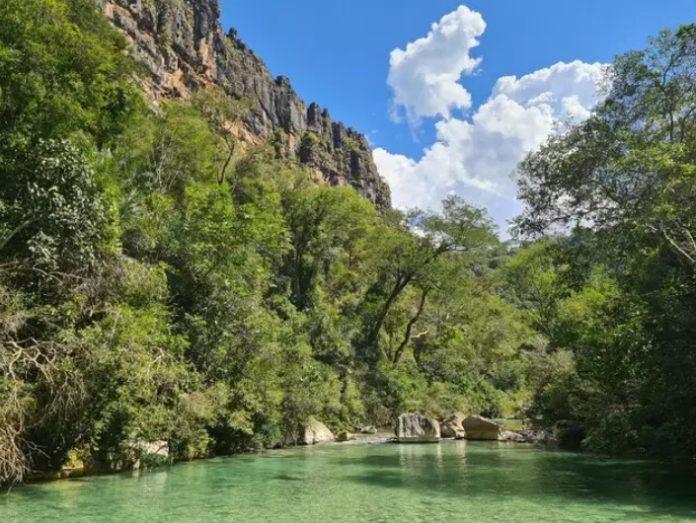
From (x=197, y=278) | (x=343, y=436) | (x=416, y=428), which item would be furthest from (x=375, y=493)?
(x=416, y=428)

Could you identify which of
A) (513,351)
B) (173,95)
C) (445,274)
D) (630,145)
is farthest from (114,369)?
(173,95)

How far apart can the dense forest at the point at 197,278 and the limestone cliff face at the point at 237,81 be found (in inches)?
950

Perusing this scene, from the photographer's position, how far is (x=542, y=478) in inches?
550

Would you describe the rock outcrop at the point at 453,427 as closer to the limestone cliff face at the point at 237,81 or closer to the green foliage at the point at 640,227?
the green foliage at the point at 640,227

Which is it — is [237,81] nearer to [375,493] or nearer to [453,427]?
[453,427]

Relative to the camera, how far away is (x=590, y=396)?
69.6 feet

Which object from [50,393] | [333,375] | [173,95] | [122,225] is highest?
[173,95]

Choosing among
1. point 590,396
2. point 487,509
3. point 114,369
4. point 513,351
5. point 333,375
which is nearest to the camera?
point 487,509

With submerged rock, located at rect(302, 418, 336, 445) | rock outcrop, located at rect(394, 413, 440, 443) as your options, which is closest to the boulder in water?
rock outcrop, located at rect(394, 413, 440, 443)

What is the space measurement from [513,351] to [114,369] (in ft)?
127

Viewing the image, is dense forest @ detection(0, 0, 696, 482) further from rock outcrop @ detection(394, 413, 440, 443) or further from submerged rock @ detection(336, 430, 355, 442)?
rock outcrop @ detection(394, 413, 440, 443)

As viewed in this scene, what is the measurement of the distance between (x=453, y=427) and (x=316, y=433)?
7.73m

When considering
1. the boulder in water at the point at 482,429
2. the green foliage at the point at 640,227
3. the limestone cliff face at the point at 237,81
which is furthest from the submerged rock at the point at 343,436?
the limestone cliff face at the point at 237,81

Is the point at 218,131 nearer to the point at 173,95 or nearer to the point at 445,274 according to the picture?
the point at 445,274
